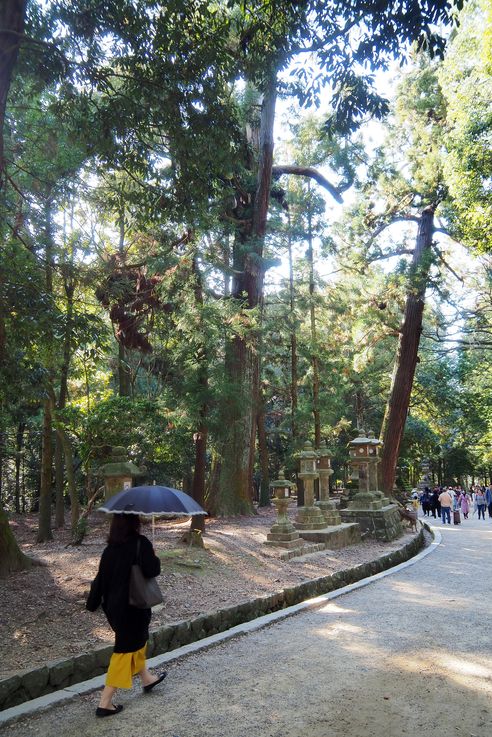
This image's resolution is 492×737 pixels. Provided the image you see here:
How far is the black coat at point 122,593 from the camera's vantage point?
3969 millimetres

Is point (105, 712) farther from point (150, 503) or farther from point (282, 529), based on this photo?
point (282, 529)

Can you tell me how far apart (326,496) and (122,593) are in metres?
11.4

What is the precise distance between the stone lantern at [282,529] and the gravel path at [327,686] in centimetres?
363

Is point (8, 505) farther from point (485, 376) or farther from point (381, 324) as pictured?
point (485, 376)

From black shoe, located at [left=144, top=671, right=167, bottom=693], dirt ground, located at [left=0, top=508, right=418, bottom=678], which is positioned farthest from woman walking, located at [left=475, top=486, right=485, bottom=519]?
black shoe, located at [left=144, top=671, right=167, bottom=693]

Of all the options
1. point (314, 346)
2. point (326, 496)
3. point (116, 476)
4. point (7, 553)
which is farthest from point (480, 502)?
point (7, 553)

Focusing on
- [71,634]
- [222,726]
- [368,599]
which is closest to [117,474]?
[71,634]

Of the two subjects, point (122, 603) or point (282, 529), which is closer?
point (122, 603)

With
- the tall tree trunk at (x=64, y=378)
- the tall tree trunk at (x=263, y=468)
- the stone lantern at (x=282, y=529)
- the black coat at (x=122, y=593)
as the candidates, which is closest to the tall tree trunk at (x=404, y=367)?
the tall tree trunk at (x=263, y=468)

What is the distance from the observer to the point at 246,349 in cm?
1591

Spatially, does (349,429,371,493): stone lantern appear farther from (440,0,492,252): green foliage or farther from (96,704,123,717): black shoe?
(96,704,123,717): black shoe

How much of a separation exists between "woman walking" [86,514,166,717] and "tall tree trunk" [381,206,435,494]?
49.7 ft

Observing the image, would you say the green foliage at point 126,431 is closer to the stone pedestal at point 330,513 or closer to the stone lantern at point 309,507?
the stone lantern at point 309,507

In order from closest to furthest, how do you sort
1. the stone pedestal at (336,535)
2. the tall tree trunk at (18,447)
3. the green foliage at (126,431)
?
the green foliage at (126,431) < the stone pedestal at (336,535) < the tall tree trunk at (18,447)
